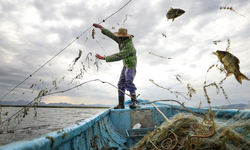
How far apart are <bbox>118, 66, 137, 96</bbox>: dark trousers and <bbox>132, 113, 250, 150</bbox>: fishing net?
2647 mm

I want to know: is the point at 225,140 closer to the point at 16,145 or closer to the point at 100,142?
the point at 16,145

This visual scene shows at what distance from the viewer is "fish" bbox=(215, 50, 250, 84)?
5.26 feet

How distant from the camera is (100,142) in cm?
252

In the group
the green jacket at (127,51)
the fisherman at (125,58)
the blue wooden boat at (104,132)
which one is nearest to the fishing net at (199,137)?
the blue wooden boat at (104,132)

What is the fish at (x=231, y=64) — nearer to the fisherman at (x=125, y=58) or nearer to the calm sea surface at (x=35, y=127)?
the calm sea surface at (x=35, y=127)

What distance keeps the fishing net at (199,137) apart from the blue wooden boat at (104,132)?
262mm

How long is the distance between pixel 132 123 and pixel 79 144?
203cm

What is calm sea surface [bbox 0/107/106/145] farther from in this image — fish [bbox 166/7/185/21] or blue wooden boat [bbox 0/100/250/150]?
fish [bbox 166/7/185/21]

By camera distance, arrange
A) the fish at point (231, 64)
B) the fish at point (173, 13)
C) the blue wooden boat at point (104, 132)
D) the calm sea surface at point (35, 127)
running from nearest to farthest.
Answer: the blue wooden boat at point (104, 132) → the fish at point (231, 64) → the fish at point (173, 13) → the calm sea surface at point (35, 127)

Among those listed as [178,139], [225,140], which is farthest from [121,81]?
[225,140]

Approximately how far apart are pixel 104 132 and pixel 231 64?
8.36 ft

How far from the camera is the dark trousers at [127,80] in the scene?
4387 millimetres

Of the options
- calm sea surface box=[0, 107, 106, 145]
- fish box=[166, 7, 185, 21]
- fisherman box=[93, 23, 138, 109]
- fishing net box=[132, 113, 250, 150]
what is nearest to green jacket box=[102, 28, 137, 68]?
fisherman box=[93, 23, 138, 109]

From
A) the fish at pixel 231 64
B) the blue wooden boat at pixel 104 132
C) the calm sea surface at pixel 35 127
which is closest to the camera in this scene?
the blue wooden boat at pixel 104 132
